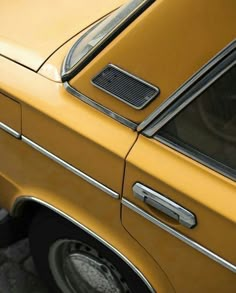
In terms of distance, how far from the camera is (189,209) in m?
2.00

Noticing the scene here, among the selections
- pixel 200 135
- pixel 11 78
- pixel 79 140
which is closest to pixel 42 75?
pixel 11 78

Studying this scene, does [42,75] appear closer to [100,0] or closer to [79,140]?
[79,140]

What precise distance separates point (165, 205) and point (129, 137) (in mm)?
271

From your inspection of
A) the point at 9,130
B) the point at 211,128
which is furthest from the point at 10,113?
the point at 211,128

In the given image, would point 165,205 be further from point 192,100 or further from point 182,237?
point 192,100

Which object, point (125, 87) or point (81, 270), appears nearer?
point (125, 87)

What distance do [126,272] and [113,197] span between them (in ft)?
1.34

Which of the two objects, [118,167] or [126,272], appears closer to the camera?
[118,167]

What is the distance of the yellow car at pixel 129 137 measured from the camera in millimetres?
1956

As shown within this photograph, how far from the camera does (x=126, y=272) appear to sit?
8.08 ft

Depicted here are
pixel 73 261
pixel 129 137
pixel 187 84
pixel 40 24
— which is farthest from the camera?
pixel 73 261

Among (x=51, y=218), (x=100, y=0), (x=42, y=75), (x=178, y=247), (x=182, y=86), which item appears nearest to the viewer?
(x=182, y=86)

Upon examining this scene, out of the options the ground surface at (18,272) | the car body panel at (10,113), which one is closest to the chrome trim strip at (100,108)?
the car body panel at (10,113)

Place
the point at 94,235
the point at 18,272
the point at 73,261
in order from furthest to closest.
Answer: the point at 18,272, the point at 73,261, the point at 94,235
